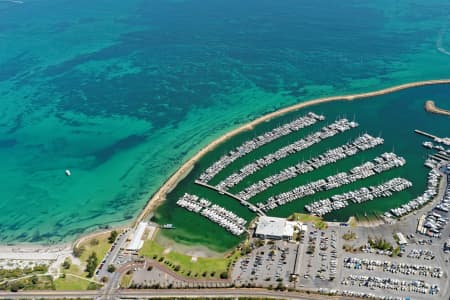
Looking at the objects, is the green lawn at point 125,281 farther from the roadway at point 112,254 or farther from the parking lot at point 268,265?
the parking lot at point 268,265

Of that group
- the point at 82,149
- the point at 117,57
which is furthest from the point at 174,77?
the point at 82,149

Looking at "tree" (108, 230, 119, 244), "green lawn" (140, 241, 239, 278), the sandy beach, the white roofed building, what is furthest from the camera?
the sandy beach

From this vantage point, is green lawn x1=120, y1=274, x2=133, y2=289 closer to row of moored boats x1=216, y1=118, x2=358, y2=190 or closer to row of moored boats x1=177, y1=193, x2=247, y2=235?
row of moored boats x1=177, y1=193, x2=247, y2=235

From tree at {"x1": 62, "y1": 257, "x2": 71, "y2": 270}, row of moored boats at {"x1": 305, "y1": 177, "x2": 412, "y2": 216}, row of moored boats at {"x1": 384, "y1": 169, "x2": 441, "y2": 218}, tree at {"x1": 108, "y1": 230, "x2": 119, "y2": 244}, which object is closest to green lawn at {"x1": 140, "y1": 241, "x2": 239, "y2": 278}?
tree at {"x1": 108, "y1": 230, "x2": 119, "y2": 244}

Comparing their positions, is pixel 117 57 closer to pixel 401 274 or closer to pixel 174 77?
pixel 174 77

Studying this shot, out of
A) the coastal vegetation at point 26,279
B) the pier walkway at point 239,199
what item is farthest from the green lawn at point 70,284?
the pier walkway at point 239,199

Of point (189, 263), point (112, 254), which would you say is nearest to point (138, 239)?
point (112, 254)
